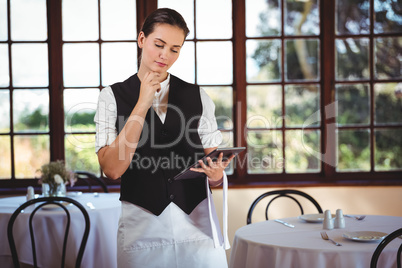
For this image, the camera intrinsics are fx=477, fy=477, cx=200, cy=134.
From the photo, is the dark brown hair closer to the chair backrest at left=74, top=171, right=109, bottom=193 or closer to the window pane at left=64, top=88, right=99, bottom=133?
the chair backrest at left=74, top=171, right=109, bottom=193

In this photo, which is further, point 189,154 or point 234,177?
point 234,177

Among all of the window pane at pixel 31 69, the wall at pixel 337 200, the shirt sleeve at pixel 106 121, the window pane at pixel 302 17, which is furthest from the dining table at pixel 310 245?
the window pane at pixel 31 69

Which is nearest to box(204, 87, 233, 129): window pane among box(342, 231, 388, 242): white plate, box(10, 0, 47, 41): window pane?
box(10, 0, 47, 41): window pane

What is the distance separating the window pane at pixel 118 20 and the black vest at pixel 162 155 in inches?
95.5

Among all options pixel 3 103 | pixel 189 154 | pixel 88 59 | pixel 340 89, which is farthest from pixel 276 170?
pixel 189 154

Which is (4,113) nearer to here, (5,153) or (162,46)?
(5,153)

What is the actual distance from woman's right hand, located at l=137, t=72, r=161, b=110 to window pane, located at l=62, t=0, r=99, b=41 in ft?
8.43

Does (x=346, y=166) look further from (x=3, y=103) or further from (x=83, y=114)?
(x=3, y=103)

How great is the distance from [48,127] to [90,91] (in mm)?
439

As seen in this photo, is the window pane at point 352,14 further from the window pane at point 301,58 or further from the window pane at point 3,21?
the window pane at point 3,21

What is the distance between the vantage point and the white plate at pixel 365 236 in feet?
6.17

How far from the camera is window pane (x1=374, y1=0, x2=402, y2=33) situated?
3.74 m

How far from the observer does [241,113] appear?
3723 millimetres

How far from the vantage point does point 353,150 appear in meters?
3.79
